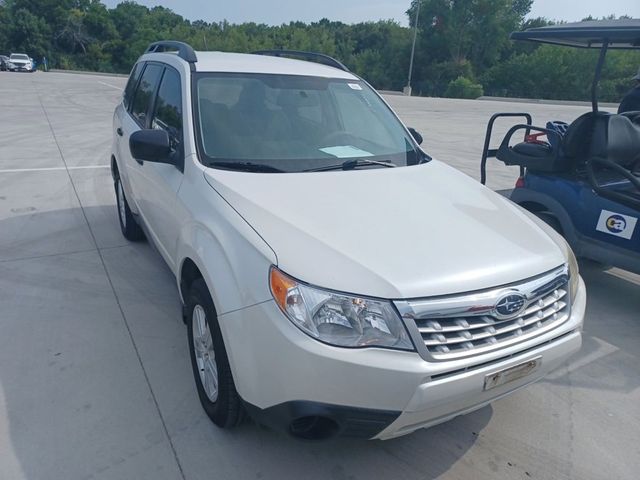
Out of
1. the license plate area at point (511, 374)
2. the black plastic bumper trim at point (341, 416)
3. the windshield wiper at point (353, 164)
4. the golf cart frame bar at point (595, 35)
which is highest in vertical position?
the golf cart frame bar at point (595, 35)

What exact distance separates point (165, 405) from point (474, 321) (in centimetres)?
168

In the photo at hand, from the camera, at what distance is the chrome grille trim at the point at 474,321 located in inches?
73.0

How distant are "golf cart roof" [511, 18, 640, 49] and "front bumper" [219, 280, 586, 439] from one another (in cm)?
275

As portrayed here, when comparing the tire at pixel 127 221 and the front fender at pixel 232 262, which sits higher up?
the front fender at pixel 232 262

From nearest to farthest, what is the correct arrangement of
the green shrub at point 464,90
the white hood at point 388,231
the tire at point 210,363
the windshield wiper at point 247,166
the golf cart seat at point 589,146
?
the white hood at point 388,231 → the tire at point 210,363 → the windshield wiper at point 247,166 → the golf cart seat at point 589,146 → the green shrub at point 464,90

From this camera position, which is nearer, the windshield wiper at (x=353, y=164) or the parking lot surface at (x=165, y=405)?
the parking lot surface at (x=165, y=405)

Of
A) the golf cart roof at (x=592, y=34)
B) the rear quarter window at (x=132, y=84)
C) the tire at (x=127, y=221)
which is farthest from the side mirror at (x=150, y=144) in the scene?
the golf cart roof at (x=592, y=34)

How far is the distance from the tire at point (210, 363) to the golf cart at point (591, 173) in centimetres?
315

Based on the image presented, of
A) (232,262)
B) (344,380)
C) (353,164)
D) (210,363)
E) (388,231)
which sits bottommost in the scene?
(210,363)

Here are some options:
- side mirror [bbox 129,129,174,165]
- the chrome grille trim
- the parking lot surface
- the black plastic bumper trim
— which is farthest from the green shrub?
the black plastic bumper trim

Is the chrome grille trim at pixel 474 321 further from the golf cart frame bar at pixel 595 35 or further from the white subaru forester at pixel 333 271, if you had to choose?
the golf cart frame bar at pixel 595 35

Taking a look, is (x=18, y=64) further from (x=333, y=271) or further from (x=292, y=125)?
(x=333, y=271)

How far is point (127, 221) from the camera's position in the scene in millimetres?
4719

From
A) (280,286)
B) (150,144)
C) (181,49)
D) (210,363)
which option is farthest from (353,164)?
(181,49)
